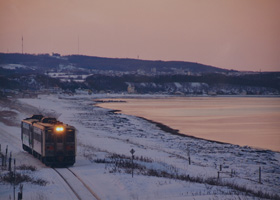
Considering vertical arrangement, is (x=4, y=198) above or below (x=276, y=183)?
above

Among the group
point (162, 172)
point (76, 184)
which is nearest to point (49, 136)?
point (76, 184)

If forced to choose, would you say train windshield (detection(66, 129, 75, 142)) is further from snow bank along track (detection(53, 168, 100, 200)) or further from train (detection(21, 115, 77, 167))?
snow bank along track (detection(53, 168, 100, 200))

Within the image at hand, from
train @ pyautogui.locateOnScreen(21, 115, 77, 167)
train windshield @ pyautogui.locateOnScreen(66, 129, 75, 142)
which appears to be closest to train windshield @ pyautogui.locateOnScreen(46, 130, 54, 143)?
train @ pyautogui.locateOnScreen(21, 115, 77, 167)

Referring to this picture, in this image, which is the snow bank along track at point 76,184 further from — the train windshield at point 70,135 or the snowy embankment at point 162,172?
the train windshield at point 70,135

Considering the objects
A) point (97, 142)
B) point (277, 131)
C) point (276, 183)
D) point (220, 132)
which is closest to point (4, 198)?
point (276, 183)

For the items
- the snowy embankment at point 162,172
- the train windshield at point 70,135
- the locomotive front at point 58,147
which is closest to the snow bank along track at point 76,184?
the snowy embankment at point 162,172

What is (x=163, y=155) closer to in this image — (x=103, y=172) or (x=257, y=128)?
(x=103, y=172)

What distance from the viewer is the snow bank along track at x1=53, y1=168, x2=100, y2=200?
15.9 m

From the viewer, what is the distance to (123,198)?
1553 cm

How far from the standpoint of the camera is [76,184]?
1784 cm

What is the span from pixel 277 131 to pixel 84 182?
150 ft

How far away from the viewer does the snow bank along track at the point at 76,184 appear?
15.9m

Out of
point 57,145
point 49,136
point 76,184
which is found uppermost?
point 49,136

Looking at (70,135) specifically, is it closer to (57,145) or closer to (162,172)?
(57,145)
